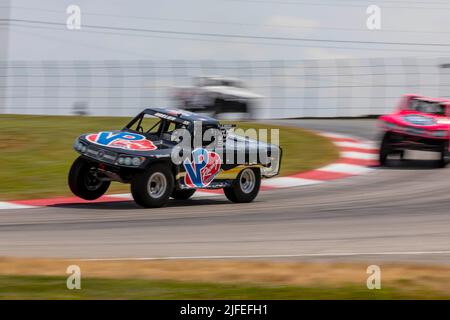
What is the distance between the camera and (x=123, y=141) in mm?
11531

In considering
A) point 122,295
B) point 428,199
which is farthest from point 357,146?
point 122,295

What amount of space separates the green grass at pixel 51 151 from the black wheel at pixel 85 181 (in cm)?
107

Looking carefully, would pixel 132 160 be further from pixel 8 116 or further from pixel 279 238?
pixel 8 116

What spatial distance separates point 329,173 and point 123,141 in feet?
17.8

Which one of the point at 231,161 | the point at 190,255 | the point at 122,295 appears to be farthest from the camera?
the point at 231,161

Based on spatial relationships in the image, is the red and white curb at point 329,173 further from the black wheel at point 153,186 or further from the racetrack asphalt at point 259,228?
the black wheel at point 153,186

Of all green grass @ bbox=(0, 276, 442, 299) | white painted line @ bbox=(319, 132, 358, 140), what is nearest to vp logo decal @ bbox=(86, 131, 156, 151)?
green grass @ bbox=(0, 276, 442, 299)

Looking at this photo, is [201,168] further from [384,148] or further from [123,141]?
[384,148]

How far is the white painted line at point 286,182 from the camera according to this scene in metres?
14.7

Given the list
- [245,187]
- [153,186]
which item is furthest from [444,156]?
[153,186]

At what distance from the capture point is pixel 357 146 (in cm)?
1997

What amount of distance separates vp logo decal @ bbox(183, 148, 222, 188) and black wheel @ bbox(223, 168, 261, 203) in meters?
0.48

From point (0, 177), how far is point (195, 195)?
129 inches

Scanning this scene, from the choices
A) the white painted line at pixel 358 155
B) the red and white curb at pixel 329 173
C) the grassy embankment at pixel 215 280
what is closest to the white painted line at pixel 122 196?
the red and white curb at pixel 329 173
